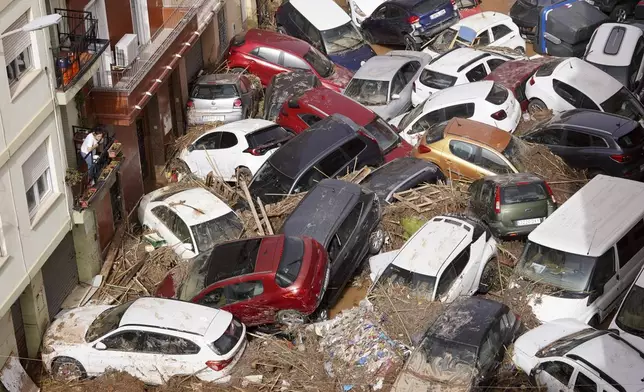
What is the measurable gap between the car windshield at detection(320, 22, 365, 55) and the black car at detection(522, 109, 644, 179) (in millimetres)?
7807

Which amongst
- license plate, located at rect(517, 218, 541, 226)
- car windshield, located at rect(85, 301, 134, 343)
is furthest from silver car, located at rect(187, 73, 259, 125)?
car windshield, located at rect(85, 301, 134, 343)

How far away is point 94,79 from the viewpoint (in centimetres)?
1880

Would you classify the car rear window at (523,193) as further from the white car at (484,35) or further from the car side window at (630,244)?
the white car at (484,35)

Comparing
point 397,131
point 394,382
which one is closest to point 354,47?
point 397,131

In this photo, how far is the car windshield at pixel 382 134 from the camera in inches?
867

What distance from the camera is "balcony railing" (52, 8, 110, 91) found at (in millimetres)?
16938

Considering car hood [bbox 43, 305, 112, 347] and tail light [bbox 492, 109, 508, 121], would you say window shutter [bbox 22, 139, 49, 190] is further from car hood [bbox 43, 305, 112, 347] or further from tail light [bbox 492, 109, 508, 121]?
tail light [bbox 492, 109, 508, 121]

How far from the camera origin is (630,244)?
56.4 ft

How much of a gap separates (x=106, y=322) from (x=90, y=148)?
3155 millimetres

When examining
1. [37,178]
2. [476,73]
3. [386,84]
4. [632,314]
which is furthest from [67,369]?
[476,73]

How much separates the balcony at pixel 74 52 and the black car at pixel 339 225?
4.36 meters

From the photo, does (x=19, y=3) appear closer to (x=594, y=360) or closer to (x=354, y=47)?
(x=594, y=360)

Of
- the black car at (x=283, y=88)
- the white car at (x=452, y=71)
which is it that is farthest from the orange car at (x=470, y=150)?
the black car at (x=283, y=88)

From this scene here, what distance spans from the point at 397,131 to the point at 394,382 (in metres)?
9.28
